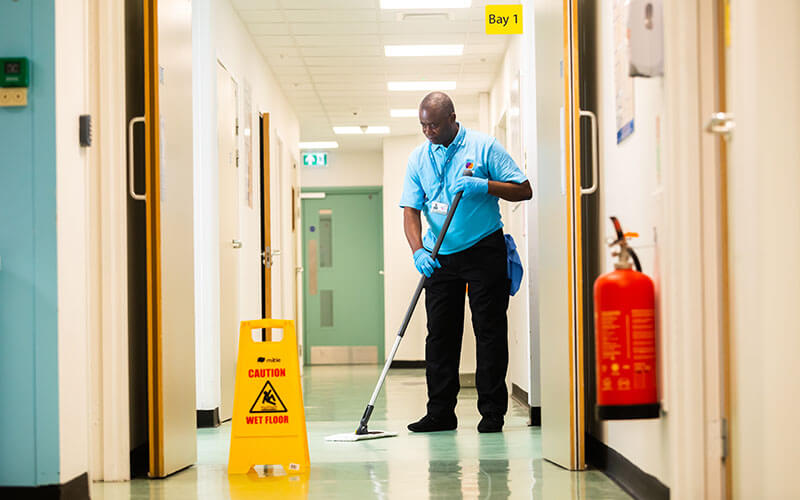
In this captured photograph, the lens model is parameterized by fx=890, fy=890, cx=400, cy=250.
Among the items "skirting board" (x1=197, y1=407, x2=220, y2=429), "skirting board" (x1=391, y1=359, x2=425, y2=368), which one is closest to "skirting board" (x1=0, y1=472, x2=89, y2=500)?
"skirting board" (x1=197, y1=407, x2=220, y2=429)

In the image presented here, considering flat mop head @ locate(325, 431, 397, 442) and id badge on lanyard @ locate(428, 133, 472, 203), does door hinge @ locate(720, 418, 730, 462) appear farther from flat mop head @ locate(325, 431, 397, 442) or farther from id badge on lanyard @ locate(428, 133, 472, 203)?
id badge on lanyard @ locate(428, 133, 472, 203)

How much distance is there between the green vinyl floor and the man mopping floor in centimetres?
22

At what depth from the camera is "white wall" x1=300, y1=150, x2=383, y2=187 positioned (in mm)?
12172

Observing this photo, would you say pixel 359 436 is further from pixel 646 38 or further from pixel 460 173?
pixel 646 38

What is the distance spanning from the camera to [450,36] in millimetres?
6883

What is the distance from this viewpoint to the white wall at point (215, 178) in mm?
4996

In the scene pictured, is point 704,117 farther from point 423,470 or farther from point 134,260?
point 134,260

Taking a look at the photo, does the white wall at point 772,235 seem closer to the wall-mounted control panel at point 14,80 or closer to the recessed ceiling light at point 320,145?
the wall-mounted control panel at point 14,80

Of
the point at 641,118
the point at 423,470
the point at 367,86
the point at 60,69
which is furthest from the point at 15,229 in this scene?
the point at 367,86

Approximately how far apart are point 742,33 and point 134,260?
2.29 m

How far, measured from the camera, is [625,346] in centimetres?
228

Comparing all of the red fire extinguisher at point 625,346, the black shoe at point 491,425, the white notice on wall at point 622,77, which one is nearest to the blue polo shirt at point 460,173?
the black shoe at point 491,425

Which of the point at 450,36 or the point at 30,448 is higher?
the point at 450,36

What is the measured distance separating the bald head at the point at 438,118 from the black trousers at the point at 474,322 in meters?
0.55
